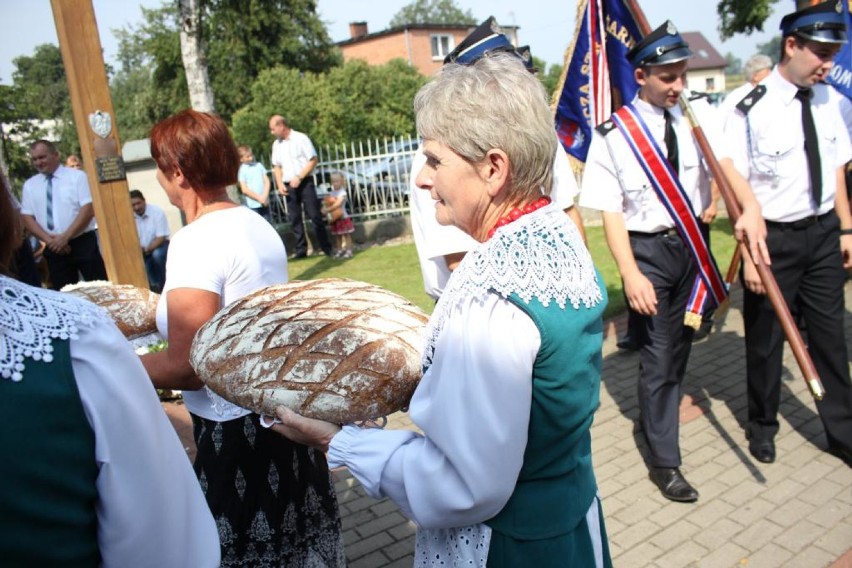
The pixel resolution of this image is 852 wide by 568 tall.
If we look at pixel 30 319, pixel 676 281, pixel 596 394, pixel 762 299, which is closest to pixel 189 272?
pixel 30 319

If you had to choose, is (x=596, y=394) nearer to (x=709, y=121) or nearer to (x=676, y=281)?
(x=676, y=281)

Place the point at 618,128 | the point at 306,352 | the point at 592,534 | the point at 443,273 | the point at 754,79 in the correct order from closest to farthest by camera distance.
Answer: the point at 306,352 → the point at 592,534 → the point at 443,273 → the point at 618,128 → the point at 754,79

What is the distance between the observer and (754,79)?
8.73 meters

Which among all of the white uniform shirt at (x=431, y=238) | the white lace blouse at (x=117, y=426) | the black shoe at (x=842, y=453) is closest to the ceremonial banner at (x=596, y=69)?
the white uniform shirt at (x=431, y=238)

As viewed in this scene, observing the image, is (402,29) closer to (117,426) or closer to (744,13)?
(744,13)

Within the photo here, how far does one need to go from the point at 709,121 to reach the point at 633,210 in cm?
62

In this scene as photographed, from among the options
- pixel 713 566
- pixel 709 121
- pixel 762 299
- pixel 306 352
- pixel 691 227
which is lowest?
pixel 713 566

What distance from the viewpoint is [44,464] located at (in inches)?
39.9

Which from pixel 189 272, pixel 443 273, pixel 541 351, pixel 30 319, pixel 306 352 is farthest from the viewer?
pixel 443 273

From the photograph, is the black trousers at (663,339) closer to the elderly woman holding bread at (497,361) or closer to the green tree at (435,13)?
the elderly woman holding bread at (497,361)

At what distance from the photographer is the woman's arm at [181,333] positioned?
81.0 inches

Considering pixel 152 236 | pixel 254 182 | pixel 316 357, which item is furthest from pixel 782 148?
pixel 254 182

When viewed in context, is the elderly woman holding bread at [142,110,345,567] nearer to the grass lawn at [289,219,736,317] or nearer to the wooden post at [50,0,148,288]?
the wooden post at [50,0,148,288]

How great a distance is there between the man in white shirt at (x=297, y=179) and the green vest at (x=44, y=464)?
10.3m
